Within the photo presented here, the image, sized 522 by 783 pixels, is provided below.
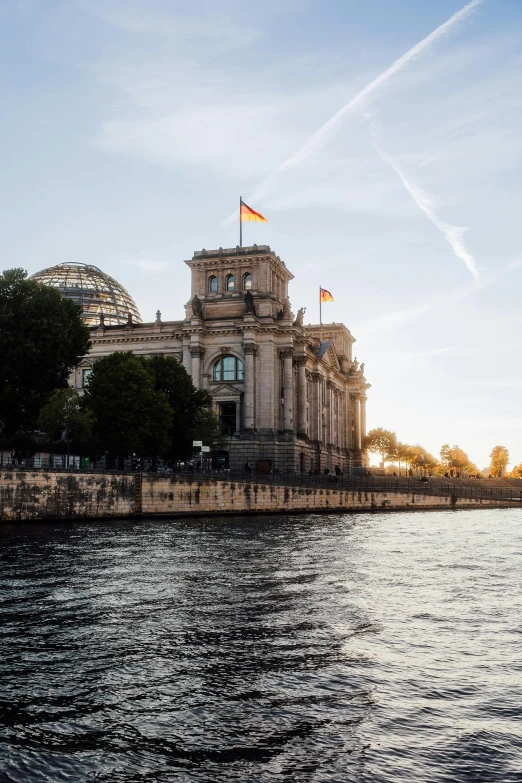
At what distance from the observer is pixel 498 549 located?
33.9 metres

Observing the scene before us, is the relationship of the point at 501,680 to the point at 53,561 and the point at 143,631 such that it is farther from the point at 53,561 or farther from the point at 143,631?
the point at 53,561

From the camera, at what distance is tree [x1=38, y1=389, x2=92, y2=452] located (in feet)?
187

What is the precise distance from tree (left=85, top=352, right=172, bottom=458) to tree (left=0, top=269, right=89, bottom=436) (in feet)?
11.9

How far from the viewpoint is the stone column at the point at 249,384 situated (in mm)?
94062

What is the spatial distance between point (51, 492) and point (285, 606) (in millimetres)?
31849

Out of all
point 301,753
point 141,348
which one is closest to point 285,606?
point 301,753

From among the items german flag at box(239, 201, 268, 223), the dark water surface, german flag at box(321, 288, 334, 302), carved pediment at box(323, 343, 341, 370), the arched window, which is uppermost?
german flag at box(239, 201, 268, 223)

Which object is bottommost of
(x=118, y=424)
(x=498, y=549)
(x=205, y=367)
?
(x=498, y=549)

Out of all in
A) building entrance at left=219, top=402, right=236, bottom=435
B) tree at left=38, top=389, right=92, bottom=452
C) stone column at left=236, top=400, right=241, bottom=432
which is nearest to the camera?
tree at left=38, top=389, right=92, bottom=452

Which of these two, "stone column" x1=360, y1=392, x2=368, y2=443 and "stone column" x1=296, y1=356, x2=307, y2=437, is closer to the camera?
"stone column" x1=296, y1=356, x2=307, y2=437

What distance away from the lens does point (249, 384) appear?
313 feet

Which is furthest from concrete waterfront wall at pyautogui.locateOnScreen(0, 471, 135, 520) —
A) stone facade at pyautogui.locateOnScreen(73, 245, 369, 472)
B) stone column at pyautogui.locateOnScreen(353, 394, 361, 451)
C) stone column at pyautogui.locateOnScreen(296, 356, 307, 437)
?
stone column at pyautogui.locateOnScreen(353, 394, 361, 451)

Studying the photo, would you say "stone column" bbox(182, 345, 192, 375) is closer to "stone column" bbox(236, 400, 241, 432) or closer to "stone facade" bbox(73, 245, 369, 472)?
"stone facade" bbox(73, 245, 369, 472)

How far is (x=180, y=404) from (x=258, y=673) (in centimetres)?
6496
